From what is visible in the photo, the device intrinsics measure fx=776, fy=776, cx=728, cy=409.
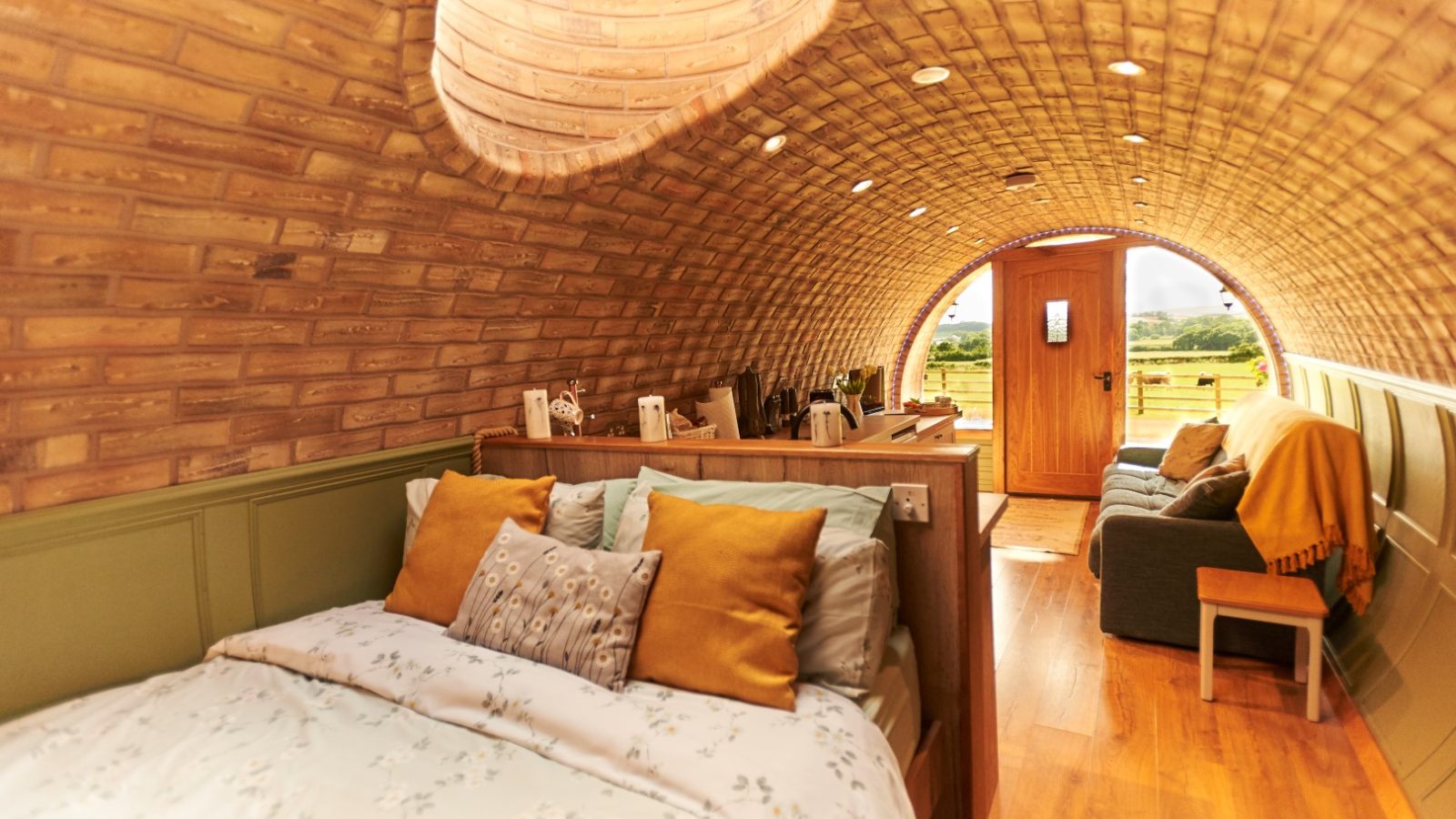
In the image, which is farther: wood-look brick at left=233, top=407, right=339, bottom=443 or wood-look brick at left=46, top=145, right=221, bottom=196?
wood-look brick at left=233, top=407, right=339, bottom=443

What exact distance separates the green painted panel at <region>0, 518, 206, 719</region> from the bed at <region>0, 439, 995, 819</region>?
0.44 feet

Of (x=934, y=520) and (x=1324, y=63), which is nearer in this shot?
(x=1324, y=63)

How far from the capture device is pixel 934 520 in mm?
2168

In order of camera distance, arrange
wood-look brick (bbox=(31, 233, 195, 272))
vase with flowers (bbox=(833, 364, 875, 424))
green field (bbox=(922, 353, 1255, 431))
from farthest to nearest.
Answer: green field (bbox=(922, 353, 1255, 431)), vase with flowers (bbox=(833, 364, 875, 424)), wood-look brick (bbox=(31, 233, 195, 272))

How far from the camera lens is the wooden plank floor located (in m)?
2.43

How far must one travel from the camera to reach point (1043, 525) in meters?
6.01

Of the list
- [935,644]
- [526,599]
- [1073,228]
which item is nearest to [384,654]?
[526,599]

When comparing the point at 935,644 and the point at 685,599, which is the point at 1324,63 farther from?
the point at 685,599

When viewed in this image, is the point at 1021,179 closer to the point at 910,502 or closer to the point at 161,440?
the point at 910,502

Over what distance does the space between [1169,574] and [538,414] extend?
114 inches

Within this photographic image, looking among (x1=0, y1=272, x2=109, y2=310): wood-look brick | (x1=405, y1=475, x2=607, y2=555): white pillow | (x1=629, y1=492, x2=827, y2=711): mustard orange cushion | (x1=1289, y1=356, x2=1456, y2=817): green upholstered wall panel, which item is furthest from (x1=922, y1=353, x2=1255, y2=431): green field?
(x1=0, y1=272, x2=109, y2=310): wood-look brick

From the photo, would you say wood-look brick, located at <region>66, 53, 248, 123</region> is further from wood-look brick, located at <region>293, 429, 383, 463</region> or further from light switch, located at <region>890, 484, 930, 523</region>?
light switch, located at <region>890, 484, 930, 523</region>

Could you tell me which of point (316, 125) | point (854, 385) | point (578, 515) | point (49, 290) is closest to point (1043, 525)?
point (854, 385)

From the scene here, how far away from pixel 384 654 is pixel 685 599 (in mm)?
833
